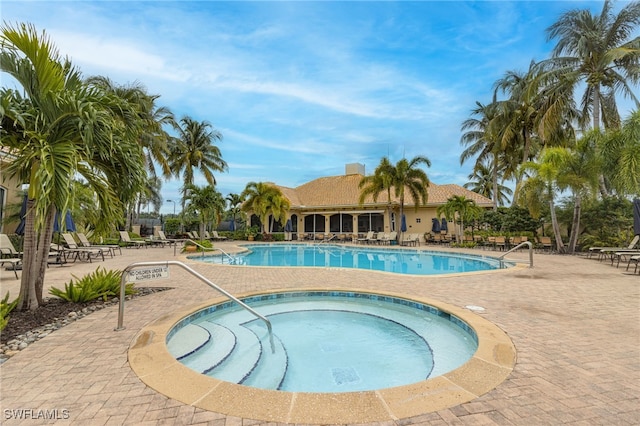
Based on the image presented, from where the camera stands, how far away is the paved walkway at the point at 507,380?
2.21 metres

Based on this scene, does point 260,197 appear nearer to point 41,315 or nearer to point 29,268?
point 29,268

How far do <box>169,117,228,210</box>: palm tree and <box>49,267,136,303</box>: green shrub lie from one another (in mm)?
23251

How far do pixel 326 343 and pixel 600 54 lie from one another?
66.9ft

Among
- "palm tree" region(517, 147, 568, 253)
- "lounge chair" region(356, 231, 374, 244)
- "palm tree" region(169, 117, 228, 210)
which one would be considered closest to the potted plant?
"palm tree" region(169, 117, 228, 210)

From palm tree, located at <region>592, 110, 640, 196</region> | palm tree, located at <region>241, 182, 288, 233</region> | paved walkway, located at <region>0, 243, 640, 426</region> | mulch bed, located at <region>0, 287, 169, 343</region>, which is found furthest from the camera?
palm tree, located at <region>241, 182, 288, 233</region>

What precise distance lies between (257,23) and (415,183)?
14016 mm

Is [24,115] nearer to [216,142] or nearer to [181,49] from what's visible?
[181,49]

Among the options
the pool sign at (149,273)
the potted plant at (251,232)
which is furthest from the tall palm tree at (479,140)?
the pool sign at (149,273)

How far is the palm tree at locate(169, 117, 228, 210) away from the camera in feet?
89.7

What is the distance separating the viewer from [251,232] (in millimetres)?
27266

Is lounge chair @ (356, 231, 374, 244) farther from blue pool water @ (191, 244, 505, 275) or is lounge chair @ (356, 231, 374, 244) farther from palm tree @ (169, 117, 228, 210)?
palm tree @ (169, 117, 228, 210)

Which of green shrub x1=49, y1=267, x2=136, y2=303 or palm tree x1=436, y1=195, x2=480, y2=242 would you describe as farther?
palm tree x1=436, y1=195, x2=480, y2=242

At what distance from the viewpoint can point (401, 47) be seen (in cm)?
1296

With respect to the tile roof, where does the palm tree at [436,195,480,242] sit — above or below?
below
